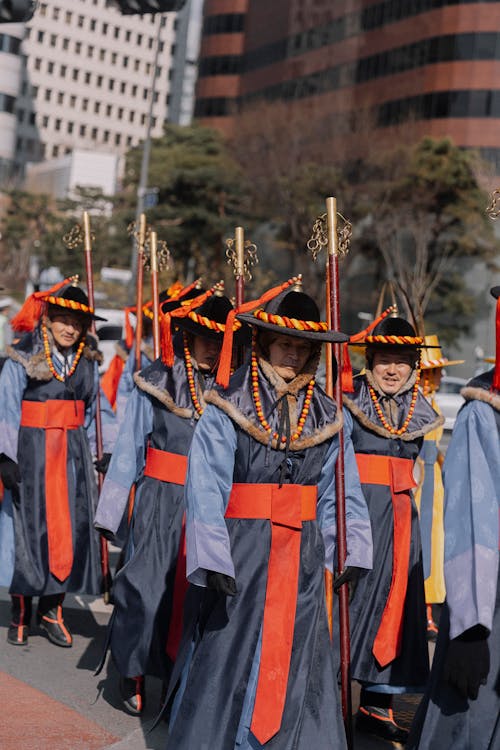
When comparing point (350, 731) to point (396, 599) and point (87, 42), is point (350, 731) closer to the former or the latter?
point (396, 599)

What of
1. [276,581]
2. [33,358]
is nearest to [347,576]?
[276,581]

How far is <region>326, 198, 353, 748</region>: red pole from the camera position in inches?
200

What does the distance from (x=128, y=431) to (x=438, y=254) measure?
3503cm

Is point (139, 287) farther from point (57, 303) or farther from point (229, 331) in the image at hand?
point (229, 331)

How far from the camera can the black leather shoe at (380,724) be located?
6168 millimetres

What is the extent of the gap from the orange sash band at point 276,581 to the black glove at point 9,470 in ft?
9.13

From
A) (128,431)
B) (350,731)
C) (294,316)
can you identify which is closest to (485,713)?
(350,731)

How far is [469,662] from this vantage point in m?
4.19

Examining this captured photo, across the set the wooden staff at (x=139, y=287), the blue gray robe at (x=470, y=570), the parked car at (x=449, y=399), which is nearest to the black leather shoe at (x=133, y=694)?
the blue gray robe at (x=470, y=570)

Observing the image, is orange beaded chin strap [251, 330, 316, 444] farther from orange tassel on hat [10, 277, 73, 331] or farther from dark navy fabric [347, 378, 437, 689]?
orange tassel on hat [10, 277, 73, 331]

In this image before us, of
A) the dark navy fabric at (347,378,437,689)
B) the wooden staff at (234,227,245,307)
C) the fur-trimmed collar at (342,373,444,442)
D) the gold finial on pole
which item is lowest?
the dark navy fabric at (347,378,437,689)

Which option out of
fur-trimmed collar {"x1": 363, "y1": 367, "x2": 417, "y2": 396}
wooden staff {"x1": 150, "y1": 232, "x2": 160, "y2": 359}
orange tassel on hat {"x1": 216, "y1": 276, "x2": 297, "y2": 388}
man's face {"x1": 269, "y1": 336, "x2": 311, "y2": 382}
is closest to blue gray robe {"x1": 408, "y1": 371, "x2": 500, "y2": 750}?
man's face {"x1": 269, "y1": 336, "x2": 311, "y2": 382}

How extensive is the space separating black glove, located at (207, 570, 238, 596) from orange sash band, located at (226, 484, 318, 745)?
0.57 ft

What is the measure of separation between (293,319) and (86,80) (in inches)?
4696
